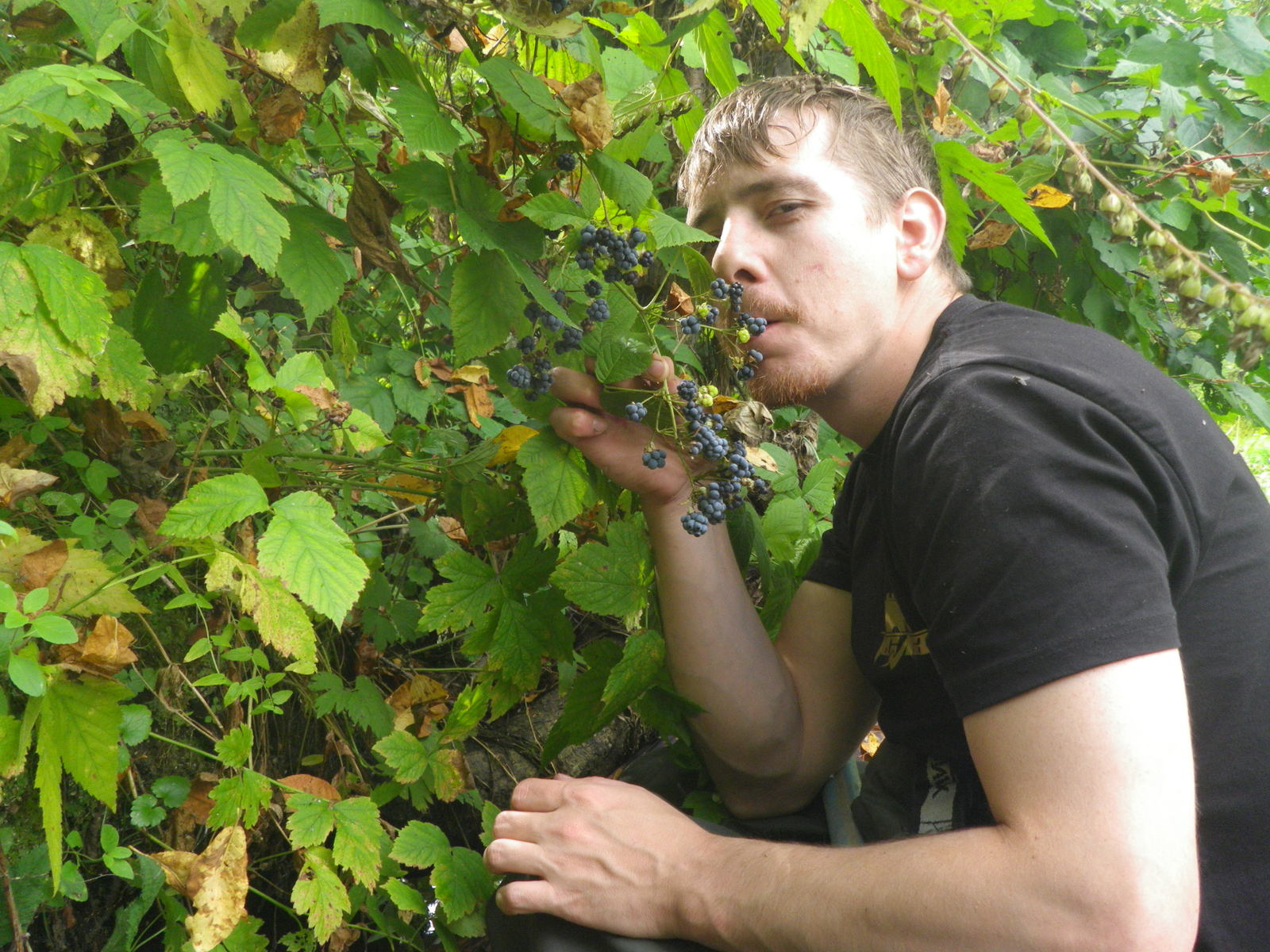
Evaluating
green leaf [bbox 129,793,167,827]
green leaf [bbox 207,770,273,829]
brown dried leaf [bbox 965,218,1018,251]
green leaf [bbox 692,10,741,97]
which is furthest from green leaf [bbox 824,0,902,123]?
green leaf [bbox 129,793,167,827]

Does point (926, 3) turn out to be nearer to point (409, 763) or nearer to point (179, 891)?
point (409, 763)

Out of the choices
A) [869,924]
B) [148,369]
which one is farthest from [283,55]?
[869,924]

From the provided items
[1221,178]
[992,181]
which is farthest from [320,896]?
[1221,178]

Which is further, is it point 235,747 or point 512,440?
point 512,440

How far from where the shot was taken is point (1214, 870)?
1.48 metres

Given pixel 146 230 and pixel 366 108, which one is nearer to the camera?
pixel 146 230

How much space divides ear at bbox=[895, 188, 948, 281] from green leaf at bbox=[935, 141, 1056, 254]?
0.60ft

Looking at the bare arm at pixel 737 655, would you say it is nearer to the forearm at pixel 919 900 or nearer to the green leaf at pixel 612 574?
the green leaf at pixel 612 574

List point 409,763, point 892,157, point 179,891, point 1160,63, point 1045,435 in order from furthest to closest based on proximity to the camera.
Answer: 1. point 1160,63
2. point 892,157
3. point 409,763
4. point 179,891
5. point 1045,435

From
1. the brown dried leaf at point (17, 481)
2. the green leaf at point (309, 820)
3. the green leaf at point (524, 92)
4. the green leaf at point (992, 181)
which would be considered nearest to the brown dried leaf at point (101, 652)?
the brown dried leaf at point (17, 481)

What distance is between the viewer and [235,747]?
171 cm

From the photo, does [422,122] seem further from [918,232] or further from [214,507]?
[918,232]

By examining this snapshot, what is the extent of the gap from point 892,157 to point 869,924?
1.65 meters

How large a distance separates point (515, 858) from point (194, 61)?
4.70 ft
